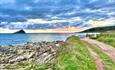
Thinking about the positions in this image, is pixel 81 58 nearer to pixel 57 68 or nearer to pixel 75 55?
pixel 75 55

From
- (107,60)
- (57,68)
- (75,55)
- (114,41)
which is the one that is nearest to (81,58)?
(75,55)

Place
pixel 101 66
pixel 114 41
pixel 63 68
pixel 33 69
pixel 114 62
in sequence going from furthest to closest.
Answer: pixel 114 41 < pixel 114 62 < pixel 101 66 < pixel 33 69 < pixel 63 68

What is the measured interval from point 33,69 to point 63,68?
274cm

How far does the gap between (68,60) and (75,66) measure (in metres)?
2.67

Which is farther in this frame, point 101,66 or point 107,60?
point 107,60

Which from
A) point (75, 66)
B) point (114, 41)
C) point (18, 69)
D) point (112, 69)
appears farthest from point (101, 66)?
point (114, 41)

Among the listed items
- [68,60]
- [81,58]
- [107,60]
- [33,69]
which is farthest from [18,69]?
[107,60]

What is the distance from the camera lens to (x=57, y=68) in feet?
77.9

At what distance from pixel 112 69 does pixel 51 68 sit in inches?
193

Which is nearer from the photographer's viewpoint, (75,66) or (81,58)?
(75,66)

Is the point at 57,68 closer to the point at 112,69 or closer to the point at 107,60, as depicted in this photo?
the point at 112,69

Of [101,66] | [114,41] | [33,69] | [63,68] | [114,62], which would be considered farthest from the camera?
[114,41]

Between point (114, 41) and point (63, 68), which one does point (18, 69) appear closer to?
point (63, 68)

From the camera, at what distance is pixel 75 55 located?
29969mm
